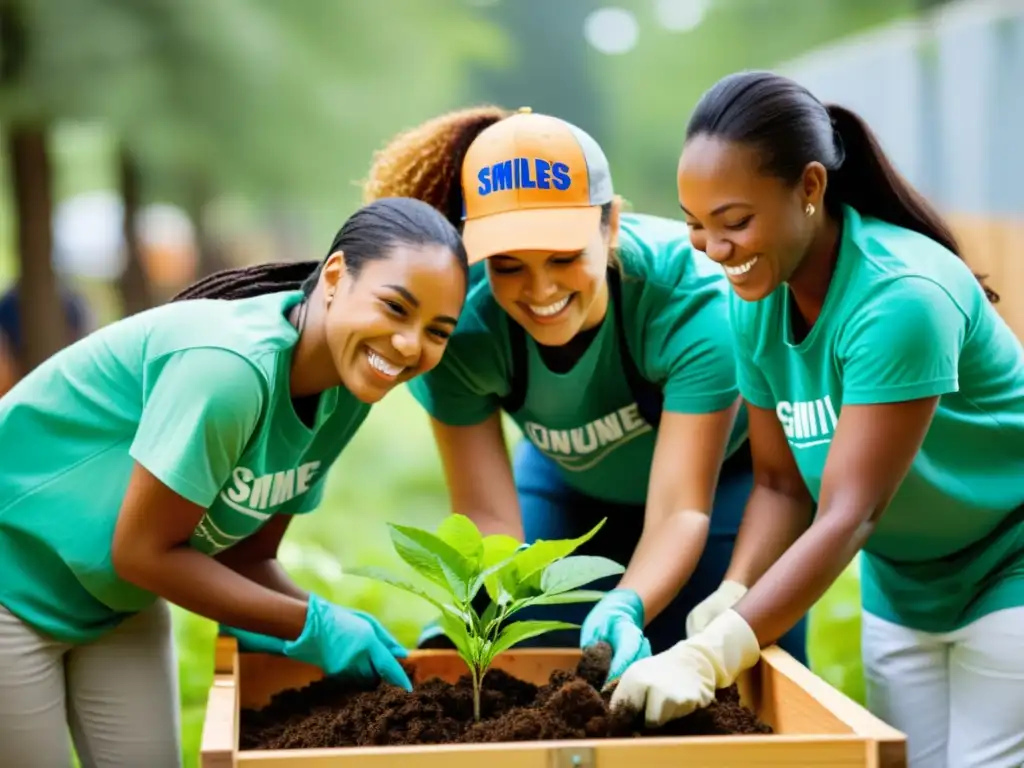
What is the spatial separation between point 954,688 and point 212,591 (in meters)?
1.12

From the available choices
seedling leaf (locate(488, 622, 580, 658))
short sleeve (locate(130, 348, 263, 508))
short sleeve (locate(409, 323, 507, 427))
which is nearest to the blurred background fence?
short sleeve (locate(409, 323, 507, 427))

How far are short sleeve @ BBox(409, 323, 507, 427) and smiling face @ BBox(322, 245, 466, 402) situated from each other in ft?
0.97

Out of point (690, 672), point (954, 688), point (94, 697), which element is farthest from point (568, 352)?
point (94, 697)

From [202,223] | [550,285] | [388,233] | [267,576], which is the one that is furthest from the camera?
[202,223]

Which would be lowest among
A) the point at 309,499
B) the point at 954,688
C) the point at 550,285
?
the point at 954,688

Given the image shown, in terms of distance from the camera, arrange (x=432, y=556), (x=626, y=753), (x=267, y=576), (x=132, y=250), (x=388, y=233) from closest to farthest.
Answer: (x=626, y=753)
(x=432, y=556)
(x=388, y=233)
(x=267, y=576)
(x=132, y=250)

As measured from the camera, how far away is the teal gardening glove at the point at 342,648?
1.88m

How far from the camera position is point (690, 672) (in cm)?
163

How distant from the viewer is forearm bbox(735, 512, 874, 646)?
5.50ft

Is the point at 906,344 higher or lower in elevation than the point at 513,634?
higher

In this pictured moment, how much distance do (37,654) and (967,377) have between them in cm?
143

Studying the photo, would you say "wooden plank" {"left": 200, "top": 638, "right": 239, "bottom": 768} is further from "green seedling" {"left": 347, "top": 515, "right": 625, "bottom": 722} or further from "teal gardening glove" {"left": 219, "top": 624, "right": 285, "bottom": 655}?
"green seedling" {"left": 347, "top": 515, "right": 625, "bottom": 722}

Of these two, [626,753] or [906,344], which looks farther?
[906,344]

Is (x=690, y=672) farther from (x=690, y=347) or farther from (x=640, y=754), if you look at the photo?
(x=690, y=347)
